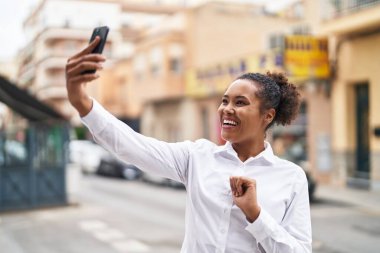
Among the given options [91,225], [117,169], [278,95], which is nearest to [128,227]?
[91,225]

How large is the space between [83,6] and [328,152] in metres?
14.7

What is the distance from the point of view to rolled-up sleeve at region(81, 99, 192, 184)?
1.99 m

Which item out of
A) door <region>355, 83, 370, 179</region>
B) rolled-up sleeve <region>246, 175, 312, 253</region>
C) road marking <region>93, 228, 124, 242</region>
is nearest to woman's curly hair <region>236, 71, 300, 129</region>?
rolled-up sleeve <region>246, 175, 312, 253</region>

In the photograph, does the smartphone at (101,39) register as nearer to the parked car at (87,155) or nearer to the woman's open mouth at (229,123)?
the woman's open mouth at (229,123)

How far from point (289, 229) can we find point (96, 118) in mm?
828

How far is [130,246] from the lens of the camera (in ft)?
29.4

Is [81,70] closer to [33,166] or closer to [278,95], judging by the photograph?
[278,95]

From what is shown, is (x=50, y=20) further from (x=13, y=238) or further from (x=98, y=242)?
(x=13, y=238)

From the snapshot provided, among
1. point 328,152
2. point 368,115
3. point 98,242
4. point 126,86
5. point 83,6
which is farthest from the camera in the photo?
point 126,86

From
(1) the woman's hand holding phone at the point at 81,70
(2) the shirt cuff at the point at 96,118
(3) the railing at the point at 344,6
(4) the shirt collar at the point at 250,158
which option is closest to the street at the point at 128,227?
(3) the railing at the point at 344,6

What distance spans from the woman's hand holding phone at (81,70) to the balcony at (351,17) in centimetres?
1483

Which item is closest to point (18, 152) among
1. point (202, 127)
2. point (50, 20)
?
point (50, 20)

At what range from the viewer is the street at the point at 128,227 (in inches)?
352

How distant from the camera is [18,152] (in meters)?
13.7
